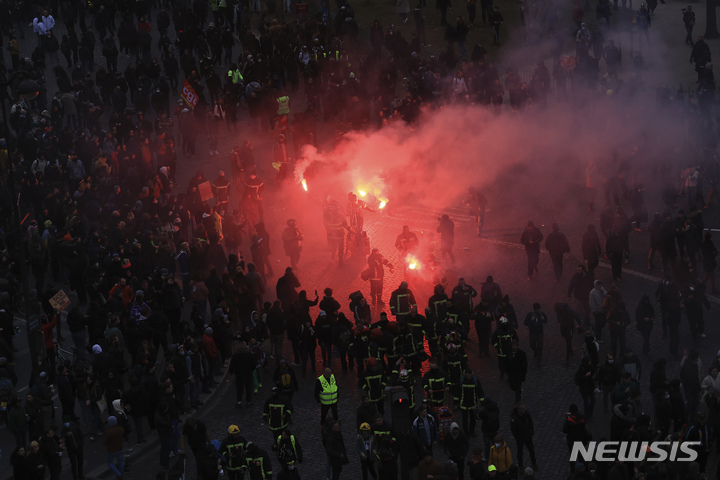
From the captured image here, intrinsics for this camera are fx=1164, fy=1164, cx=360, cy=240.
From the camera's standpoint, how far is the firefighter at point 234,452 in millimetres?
17422

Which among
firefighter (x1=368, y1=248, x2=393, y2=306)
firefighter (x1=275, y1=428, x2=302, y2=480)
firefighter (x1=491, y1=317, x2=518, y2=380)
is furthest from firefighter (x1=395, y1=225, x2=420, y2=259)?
firefighter (x1=275, y1=428, x2=302, y2=480)

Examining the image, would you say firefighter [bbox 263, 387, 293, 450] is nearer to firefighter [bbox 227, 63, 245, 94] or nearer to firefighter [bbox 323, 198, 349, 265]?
firefighter [bbox 323, 198, 349, 265]

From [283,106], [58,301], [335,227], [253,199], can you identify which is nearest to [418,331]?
[335,227]

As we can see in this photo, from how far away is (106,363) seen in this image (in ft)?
65.7

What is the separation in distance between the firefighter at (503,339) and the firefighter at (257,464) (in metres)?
5.38

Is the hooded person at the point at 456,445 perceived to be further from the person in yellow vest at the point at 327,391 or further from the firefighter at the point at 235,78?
the firefighter at the point at 235,78

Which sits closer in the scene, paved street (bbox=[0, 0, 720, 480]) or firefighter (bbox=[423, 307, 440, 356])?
paved street (bbox=[0, 0, 720, 480])

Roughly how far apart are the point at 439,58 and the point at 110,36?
34.8 ft

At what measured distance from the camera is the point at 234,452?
686 inches

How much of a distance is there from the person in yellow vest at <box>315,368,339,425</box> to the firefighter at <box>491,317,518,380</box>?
3202mm

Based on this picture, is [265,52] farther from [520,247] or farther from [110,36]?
[520,247]

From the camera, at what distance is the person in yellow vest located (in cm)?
1939

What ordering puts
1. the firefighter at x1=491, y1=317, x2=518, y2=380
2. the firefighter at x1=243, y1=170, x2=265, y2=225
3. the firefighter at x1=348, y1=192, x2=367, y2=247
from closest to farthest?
the firefighter at x1=491, y1=317, x2=518, y2=380, the firefighter at x1=348, y1=192, x2=367, y2=247, the firefighter at x1=243, y1=170, x2=265, y2=225

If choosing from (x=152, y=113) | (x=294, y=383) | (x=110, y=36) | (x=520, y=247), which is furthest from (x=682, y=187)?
(x=110, y=36)
